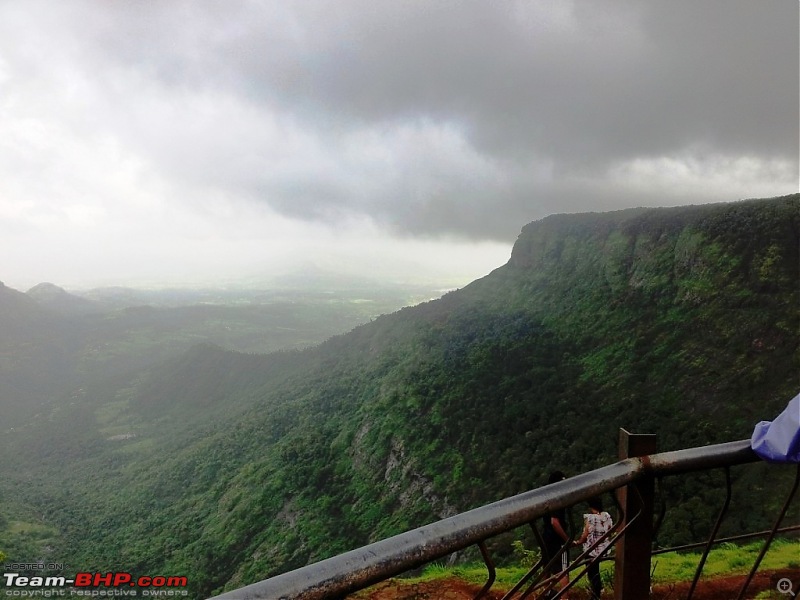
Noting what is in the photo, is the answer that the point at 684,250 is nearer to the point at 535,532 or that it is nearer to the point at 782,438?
the point at 782,438

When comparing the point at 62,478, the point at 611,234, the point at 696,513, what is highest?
the point at 611,234

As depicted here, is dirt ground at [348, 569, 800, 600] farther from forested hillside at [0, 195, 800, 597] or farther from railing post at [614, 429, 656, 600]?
forested hillside at [0, 195, 800, 597]

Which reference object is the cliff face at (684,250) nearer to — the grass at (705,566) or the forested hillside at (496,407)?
the forested hillside at (496,407)

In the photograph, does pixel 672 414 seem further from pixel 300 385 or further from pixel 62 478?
pixel 62 478

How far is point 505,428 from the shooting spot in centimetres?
3619

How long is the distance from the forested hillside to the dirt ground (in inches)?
627

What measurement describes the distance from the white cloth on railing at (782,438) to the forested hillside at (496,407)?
24.5 meters

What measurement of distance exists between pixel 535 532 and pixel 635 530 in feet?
1.87

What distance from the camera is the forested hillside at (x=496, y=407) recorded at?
100 ft

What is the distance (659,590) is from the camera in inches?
268

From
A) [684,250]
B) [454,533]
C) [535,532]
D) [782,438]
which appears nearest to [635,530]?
[535,532]

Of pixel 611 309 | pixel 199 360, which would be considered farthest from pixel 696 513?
pixel 199 360

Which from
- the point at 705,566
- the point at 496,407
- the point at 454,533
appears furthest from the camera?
the point at 496,407

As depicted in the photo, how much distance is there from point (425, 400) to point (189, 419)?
206 feet
